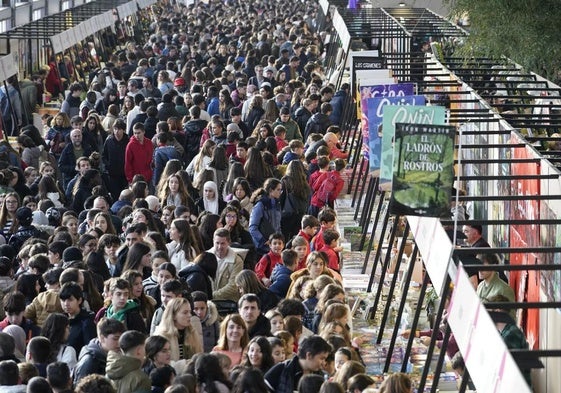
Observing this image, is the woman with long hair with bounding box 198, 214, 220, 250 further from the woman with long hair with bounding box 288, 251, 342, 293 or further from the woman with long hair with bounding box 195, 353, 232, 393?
the woman with long hair with bounding box 195, 353, 232, 393

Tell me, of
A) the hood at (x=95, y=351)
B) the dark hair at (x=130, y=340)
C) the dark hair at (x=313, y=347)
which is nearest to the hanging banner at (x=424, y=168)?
the dark hair at (x=313, y=347)

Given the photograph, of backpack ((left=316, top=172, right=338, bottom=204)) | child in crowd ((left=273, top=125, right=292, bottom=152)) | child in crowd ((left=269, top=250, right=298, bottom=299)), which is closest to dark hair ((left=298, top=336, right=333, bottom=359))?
child in crowd ((left=269, top=250, right=298, bottom=299))

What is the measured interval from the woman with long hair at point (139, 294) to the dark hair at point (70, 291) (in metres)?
0.56

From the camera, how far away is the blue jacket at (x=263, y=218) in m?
16.5

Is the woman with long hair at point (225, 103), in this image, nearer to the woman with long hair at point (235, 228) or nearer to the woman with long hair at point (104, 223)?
the woman with long hair at point (235, 228)

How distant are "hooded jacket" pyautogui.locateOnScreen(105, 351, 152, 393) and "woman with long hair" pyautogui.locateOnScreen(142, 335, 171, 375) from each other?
213mm

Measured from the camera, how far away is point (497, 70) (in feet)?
67.7

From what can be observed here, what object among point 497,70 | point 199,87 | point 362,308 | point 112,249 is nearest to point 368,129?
point 362,308

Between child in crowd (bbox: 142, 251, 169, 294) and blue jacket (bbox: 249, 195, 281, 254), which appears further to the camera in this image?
blue jacket (bbox: 249, 195, 281, 254)

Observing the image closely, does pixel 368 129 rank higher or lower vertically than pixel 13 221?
higher

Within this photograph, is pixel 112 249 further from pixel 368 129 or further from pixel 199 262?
pixel 368 129

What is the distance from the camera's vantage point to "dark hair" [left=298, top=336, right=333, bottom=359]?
10.6m

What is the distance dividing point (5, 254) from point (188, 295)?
2.72 meters

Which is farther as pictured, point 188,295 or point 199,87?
point 199,87
